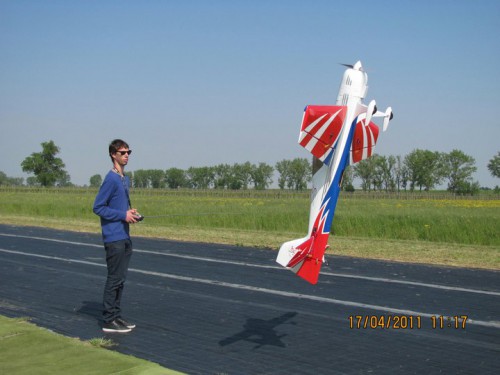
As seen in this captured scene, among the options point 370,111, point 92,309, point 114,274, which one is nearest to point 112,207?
point 114,274

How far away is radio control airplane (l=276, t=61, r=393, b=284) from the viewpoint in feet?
21.8

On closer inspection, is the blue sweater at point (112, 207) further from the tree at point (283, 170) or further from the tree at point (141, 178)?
the tree at point (141, 178)

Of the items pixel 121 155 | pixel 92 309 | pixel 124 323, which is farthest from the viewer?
pixel 92 309

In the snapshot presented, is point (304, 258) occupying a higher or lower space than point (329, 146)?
lower

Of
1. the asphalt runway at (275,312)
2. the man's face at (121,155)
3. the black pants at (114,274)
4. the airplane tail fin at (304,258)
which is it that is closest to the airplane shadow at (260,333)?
the asphalt runway at (275,312)

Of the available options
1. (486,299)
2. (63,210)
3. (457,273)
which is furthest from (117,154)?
(63,210)

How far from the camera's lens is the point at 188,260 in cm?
1466

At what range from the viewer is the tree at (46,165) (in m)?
132

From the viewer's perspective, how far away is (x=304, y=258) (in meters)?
6.73

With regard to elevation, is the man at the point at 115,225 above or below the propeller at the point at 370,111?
below

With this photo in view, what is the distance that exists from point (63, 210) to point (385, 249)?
79.5 feet
